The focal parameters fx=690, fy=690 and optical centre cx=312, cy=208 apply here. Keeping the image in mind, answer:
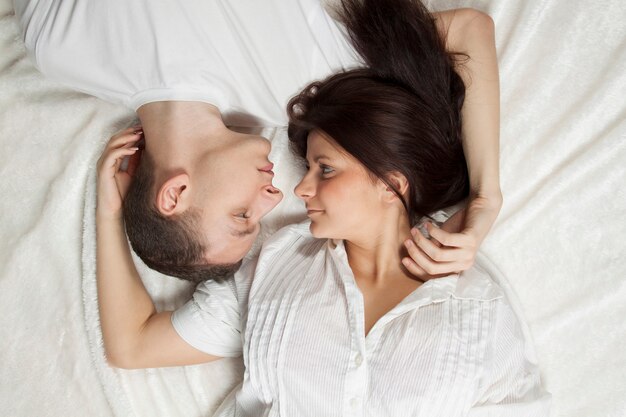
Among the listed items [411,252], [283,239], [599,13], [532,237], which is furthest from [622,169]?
[283,239]

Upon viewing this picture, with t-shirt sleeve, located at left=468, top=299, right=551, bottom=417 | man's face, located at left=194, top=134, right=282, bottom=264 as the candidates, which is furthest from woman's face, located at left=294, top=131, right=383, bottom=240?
t-shirt sleeve, located at left=468, top=299, right=551, bottom=417

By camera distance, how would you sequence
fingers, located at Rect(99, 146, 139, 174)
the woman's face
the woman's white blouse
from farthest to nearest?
fingers, located at Rect(99, 146, 139, 174), the woman's face, the woman's white blouse

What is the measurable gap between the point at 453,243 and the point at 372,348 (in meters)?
0.31

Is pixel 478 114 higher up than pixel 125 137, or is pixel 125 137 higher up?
pixel 478 114

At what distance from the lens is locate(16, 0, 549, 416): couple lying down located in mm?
1612

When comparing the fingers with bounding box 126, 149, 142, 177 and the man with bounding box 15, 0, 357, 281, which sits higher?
the man with bounding box 15, 0, 357, 281

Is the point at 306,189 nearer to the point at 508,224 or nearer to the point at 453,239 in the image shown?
the point at 453,239

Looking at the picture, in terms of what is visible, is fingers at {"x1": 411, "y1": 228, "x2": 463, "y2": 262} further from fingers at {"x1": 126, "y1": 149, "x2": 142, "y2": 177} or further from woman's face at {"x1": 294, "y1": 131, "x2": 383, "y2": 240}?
fingers at {"x1": 126, "y1": 149, "x2": 142, "y2": 177}

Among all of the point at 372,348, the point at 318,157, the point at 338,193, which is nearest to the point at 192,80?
the point at 318,157

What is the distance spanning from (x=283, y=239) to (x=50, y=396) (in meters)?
0.80

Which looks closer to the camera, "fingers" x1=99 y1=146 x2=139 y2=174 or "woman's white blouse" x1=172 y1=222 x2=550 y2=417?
"woman's white blouse" x1=172 y1=222 x2=550 y2=417

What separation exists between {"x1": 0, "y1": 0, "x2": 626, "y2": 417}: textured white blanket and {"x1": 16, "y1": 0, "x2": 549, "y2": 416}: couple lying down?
122mm

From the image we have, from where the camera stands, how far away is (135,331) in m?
1.85

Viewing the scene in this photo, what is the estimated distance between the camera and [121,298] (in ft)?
6.06
